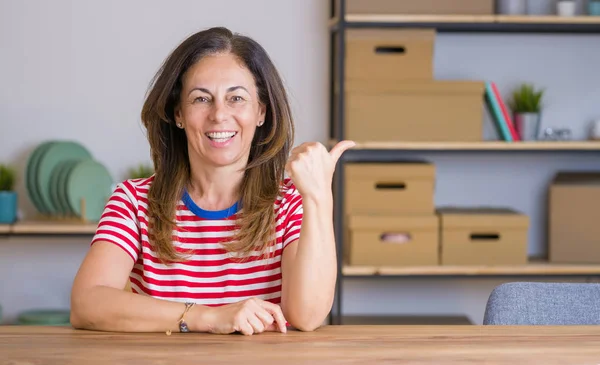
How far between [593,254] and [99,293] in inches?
94.3

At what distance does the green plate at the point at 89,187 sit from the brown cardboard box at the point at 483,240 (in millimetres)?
1319

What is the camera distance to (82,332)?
1.40 m

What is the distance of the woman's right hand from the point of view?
1.39 meters

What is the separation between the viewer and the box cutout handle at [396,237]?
11.1ft

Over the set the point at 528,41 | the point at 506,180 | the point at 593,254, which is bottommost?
the point at 593,254

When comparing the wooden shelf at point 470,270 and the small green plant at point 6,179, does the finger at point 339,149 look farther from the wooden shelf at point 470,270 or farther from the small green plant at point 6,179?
the small green plant at point 6,179

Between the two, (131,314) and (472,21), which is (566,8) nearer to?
(472,21)

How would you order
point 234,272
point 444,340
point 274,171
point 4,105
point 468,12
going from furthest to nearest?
1. point 4,105
2. point 468,12
3. point 274,171
4. point 234,272
5. point 444,340

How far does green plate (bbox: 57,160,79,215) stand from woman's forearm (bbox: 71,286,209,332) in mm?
1999

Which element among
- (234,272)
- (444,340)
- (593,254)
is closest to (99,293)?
(234,272)

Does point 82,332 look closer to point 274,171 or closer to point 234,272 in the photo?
point 234,272

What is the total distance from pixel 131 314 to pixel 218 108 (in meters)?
0.46

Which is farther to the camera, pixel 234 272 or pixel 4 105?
pixel 4 105

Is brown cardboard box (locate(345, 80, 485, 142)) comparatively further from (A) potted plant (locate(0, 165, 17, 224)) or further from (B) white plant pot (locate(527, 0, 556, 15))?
(A) potted plant (locate(0, 165, 17, 224))
